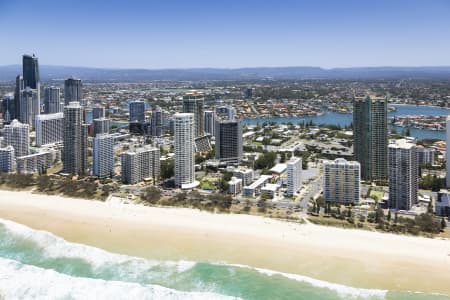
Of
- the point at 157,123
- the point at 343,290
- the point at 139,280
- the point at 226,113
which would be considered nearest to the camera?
the point at 343,290

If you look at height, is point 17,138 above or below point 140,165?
above

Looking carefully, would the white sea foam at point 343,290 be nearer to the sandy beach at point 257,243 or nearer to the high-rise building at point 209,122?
the sandy beach at point 257,243

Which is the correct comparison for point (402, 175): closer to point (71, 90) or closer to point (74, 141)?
point (74, 141)

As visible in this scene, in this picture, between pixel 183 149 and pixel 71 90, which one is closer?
pixel 183 149

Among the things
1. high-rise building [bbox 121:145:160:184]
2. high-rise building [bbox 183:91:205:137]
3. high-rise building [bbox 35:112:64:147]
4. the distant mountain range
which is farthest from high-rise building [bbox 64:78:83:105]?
the distant mountain range

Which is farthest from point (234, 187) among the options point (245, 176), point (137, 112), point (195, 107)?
point (137, 112)

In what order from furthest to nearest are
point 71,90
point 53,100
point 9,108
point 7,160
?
point 71,90 → point 53,100 → point 9,108 → point 7,160
